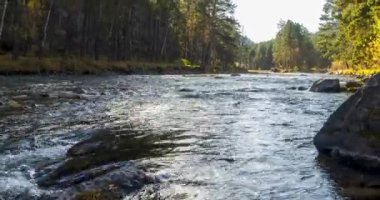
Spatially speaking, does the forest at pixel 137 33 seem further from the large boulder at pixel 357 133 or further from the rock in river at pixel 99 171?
the large boulder at pixel 357 133

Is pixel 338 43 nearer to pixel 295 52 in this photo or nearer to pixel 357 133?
pixel 357 133

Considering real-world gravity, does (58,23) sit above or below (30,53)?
above

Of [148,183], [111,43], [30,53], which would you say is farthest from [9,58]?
[148,183]

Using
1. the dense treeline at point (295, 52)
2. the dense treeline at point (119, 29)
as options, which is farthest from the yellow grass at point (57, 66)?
the dense treeline at point (295, 52)

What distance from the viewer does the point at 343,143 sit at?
9.58m

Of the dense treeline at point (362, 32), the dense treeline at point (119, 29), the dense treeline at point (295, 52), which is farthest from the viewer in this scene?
the dense treeline at point (295, 52)

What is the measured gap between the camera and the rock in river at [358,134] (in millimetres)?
8797

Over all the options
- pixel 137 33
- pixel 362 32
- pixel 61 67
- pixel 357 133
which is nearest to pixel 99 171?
pixel 357 133

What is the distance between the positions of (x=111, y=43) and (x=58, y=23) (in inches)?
344

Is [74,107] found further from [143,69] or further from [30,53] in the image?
[143,69]

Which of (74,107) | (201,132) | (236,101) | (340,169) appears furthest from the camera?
(236,101)

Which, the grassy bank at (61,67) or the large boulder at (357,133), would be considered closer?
the large boulder at (357,133)

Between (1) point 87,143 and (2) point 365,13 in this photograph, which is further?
(2) point 365,13

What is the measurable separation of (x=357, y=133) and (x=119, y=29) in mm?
59516
